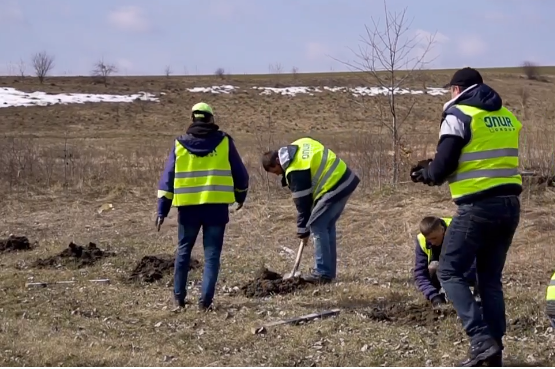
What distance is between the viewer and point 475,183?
180 inches

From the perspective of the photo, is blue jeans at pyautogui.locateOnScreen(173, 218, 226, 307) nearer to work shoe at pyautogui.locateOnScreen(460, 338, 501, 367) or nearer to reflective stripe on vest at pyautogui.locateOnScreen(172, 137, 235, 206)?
reflective stripe on vest at pyautogui.locateOnScreen(172, 137, 235, 206)

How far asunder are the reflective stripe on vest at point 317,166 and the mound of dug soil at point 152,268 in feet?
6.52

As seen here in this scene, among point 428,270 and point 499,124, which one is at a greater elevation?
point 499,124

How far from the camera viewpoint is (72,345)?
549 cm

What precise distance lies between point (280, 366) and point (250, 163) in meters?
11.5

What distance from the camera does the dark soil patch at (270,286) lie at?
738 centimetres

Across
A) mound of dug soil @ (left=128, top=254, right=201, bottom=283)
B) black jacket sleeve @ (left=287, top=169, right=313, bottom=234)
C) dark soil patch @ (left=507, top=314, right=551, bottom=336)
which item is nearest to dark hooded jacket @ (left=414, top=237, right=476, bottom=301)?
dark soil patch @ (left=507, top=314, right=551, bottom=336)

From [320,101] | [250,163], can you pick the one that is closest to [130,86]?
[320,101]

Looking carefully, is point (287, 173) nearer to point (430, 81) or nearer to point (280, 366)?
point (280, 366)

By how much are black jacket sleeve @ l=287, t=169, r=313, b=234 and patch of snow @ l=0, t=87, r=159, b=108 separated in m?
38.1

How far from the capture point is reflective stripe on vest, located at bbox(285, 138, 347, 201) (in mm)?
7383

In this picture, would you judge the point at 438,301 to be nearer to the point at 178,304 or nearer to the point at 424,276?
the point at 424,276

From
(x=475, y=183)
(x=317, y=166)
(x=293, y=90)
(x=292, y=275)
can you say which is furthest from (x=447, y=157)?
Result: (x=293, y=90)

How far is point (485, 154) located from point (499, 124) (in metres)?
0.21
